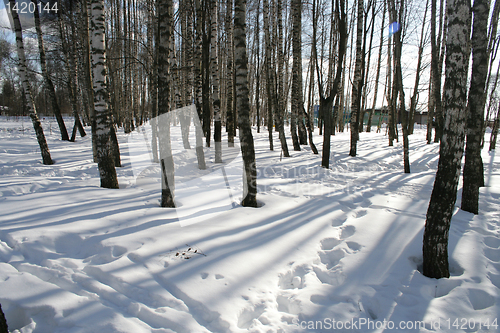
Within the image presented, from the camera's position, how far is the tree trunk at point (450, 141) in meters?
2.36

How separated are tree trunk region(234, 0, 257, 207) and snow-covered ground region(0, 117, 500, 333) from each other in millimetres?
433

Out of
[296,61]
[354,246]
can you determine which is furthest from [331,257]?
[296,61]

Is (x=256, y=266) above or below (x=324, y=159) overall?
below

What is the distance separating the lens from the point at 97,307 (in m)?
1.89

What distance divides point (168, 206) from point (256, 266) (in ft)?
7.08

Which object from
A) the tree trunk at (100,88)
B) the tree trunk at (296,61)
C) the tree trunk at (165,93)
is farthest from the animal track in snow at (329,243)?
the tree trunk at (296,61)

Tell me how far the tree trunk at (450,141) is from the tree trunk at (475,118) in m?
2.60

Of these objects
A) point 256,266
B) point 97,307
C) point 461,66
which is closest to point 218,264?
point 256,266

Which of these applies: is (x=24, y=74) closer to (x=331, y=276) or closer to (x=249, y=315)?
(x=249, y=315)

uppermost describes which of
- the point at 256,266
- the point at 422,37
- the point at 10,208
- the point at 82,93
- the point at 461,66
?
the point at 422,37

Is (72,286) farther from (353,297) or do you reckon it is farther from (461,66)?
(461,66)

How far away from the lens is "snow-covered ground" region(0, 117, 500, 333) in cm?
196

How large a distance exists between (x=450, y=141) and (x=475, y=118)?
9.14 ft

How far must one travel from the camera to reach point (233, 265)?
8.48 feet
